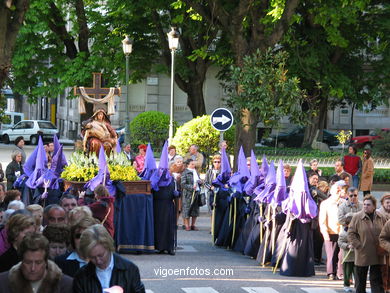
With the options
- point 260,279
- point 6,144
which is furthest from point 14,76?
point 260,279

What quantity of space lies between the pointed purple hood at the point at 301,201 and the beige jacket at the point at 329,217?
7.5 inches

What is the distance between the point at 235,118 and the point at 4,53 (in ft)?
40.5

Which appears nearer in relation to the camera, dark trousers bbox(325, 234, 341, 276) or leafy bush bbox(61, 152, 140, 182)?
dark trousers bbox(325, 234, 341, 276)

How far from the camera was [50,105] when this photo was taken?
227 ft

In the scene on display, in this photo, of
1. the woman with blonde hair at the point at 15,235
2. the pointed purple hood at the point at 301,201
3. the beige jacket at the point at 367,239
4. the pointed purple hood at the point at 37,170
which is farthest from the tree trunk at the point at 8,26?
the woman with blonde hair at the point at 15,235

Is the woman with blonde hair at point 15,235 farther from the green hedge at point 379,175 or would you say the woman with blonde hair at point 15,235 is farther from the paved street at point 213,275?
the green hedge at point 379,175

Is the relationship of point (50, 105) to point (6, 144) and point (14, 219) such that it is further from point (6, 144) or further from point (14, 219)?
point (14, 219)

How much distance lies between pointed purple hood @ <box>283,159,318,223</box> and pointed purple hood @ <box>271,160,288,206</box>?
1.98 ft

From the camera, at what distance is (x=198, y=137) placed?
3012 cm

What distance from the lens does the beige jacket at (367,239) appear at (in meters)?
13.0

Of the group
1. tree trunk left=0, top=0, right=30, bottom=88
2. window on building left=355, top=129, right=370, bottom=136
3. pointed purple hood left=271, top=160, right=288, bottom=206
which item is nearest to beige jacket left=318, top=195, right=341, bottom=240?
pointed purple hood left=271, top=160, right=288, bottom=206

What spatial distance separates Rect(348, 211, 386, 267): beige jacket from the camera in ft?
42.7

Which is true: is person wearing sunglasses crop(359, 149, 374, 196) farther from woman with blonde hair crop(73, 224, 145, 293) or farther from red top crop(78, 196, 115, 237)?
woman with blonde hair crop(73, 224, 145, 293)

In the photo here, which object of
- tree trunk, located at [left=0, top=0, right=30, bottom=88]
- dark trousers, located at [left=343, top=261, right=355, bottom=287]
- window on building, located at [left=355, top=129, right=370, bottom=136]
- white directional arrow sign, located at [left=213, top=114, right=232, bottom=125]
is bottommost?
dark trousers, located at [left=343, top=261, right=355, bottom=287]
